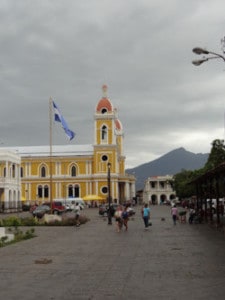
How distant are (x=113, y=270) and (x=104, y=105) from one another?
83.8 meters

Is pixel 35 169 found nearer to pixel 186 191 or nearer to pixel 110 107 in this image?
pixel 110 107

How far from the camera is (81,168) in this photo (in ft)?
319

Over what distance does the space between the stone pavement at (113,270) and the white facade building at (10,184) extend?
4748 cm

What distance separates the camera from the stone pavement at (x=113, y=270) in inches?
372

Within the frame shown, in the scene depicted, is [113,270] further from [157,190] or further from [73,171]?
[157,190]

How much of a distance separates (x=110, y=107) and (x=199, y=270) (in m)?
83.9

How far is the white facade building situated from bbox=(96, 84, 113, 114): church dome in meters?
26.0

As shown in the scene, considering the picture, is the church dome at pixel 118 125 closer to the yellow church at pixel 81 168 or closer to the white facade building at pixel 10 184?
the yellow church at pixel 81 168

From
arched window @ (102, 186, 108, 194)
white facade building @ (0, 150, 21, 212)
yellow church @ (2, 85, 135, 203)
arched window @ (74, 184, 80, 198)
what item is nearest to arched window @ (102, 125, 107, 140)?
yellow church @ (2, 85, 135, 203)

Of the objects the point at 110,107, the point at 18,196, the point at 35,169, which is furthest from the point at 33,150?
the point at 18,196

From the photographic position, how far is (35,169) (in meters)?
99.4

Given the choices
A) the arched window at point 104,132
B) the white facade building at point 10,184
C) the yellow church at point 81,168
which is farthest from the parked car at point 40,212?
the arched window at point 104,132

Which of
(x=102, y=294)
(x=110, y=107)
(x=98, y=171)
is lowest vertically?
(x=102, y=294)

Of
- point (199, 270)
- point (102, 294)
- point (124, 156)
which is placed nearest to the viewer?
point (102, 294)
